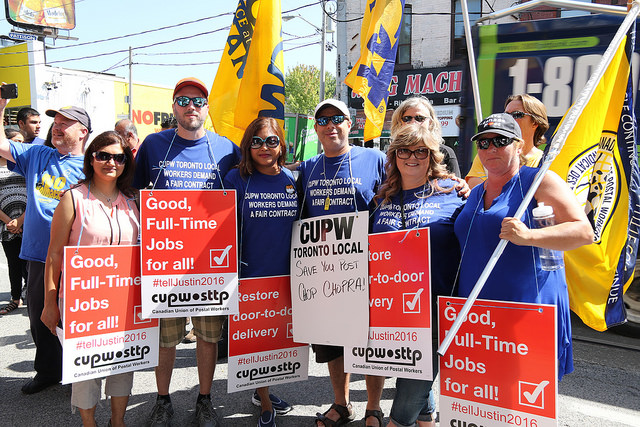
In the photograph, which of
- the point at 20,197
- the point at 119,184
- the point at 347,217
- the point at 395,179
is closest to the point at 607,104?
the point at 395,179

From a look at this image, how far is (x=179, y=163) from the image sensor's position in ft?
10.8

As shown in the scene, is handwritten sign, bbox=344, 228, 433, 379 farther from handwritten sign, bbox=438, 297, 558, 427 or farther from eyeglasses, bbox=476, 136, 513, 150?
eyeglasses, bbox=476, 136, 513, 150

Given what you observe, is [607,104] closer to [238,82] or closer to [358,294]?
[358,294]

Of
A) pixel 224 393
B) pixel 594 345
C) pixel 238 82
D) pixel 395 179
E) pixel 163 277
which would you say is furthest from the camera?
pixel 594 345

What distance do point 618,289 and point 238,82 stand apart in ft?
10.7

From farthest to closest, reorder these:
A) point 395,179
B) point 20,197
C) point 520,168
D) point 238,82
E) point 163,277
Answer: point 20,197 < point 238,82 < point 163,277 < point 395,179 < point 520,168

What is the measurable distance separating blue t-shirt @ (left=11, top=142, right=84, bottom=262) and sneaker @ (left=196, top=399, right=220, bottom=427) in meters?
1.55

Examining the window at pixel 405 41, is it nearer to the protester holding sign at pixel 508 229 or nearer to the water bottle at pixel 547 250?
the protester holding sign at pixel 508 229

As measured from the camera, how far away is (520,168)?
8.27ft

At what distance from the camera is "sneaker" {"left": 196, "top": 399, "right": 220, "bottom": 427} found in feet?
10.9

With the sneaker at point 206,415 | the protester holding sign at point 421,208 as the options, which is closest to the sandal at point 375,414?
the protester holding sign at point 421,208

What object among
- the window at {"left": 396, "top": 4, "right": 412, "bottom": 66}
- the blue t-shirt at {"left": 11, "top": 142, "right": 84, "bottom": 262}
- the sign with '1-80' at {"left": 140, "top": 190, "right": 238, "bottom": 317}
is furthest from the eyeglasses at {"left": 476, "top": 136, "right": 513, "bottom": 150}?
the window at {"left": 396, "top": 4, "right": 412, "bottom": 66}

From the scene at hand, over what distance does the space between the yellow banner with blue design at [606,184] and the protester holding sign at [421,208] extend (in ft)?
2.92

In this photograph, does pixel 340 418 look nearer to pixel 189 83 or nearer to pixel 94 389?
pixel 94 389
